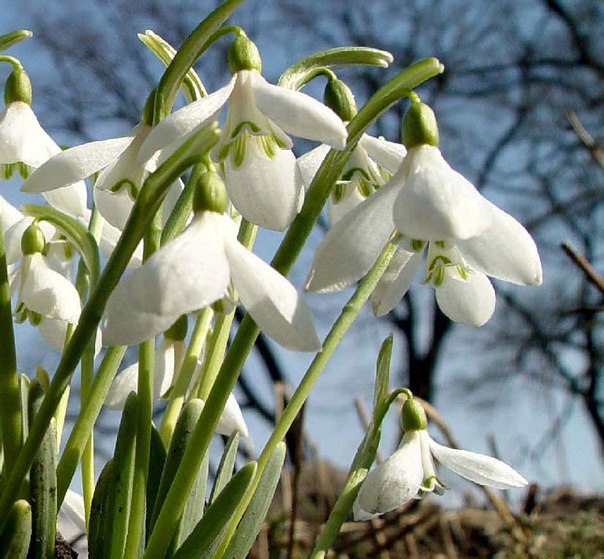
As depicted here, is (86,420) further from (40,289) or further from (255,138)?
(255,138)

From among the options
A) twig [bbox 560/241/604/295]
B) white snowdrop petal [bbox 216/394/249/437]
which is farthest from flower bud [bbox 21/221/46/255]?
twig [bbox 560/241/604/295]

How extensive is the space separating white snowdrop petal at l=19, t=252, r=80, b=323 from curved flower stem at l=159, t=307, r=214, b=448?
0.10 meters

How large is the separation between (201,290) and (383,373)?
32 cm

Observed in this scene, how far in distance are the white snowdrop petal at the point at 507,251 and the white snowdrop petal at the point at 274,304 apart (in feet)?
0.44

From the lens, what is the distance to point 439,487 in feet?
2.34

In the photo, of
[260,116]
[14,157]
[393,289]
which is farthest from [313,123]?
[14,157]

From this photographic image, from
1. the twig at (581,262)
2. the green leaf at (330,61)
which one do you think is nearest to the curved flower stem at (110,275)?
the green leaf at (330,61)

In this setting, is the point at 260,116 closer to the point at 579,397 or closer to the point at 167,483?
the point at 167,483

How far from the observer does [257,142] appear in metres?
0.58

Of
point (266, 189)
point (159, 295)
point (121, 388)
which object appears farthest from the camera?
point (121, 388)

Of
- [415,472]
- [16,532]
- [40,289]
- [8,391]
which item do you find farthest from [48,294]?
[415,472]

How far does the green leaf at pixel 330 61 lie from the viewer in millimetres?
658

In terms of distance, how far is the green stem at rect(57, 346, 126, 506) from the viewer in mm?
653

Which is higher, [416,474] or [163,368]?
[163,368]
